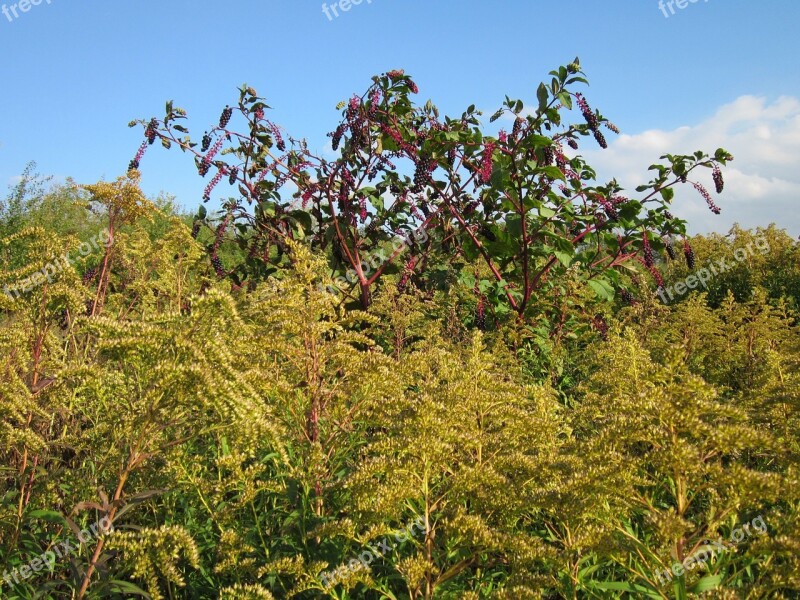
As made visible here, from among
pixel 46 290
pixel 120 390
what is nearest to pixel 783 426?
pixel 120 390

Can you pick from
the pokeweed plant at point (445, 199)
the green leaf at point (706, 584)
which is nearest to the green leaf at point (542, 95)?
the pokeweed plant at point (445, 199)

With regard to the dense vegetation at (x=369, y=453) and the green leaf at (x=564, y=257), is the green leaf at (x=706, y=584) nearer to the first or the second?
the dense vegetation at (x=369, y=453)

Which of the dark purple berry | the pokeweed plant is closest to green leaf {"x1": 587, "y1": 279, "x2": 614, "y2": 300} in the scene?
the pokeweed plant

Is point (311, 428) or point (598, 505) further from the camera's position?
point (311, 428)

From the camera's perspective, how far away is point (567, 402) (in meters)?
5.34

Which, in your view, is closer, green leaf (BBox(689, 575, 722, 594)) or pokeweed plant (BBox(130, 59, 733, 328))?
green leaf (BBox(689, 575, 722, 594))

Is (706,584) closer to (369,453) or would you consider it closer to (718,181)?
(369,453)

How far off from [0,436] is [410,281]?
14.6 ft

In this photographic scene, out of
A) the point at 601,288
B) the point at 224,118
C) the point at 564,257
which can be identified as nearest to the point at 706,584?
the point at 564,257

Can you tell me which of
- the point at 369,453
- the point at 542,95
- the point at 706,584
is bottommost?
the point at 706,584

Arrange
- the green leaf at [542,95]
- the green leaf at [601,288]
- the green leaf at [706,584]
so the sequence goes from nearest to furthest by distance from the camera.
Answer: the green leaf at [706,584] → the green leaf at [542,95] → the green leaf at [601,288]

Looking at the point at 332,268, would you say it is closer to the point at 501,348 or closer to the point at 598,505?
the point at 501,348

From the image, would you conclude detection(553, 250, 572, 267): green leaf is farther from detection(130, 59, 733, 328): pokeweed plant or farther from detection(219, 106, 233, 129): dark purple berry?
detection(219, 106, 233, 129): dark purple berry

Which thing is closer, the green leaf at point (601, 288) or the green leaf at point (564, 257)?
the green leaf at point (564, 257)
